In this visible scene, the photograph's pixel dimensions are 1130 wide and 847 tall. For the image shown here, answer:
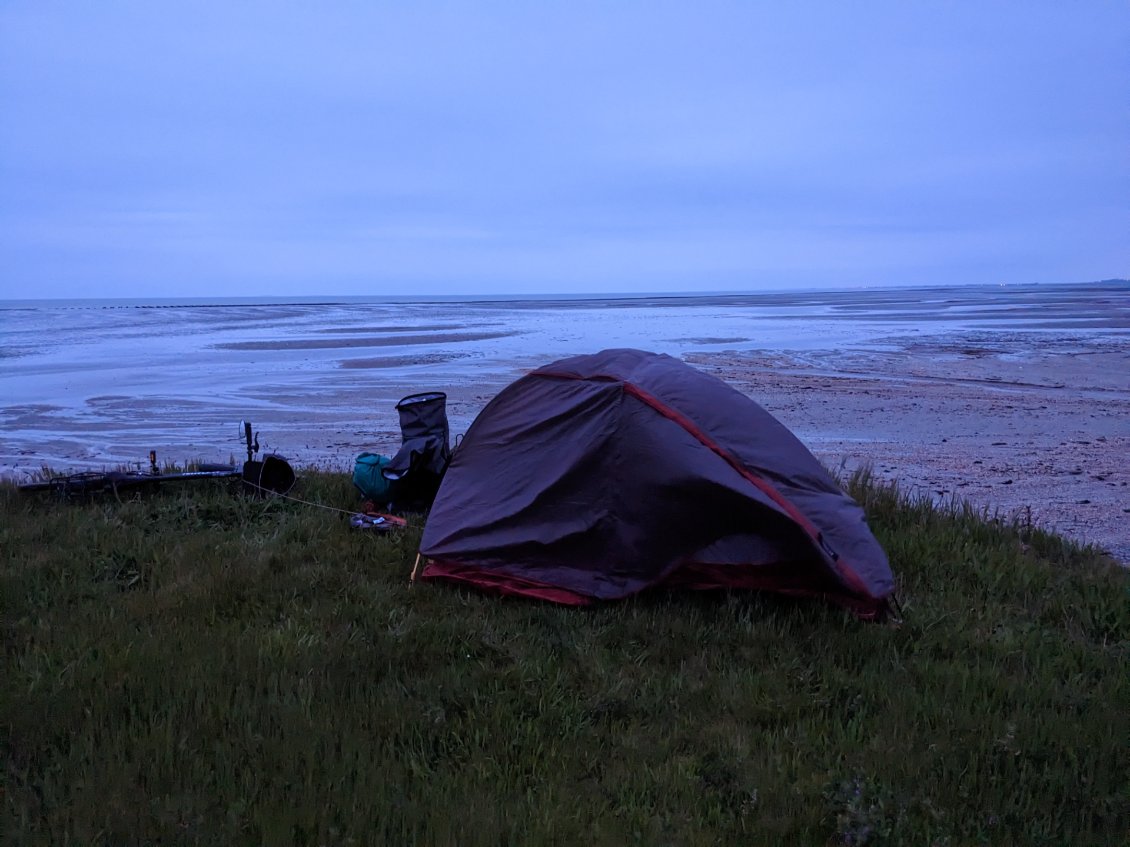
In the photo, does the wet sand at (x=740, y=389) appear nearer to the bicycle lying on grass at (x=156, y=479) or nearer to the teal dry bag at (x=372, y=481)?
the bicycle lying on grass at (x=156, y=479)

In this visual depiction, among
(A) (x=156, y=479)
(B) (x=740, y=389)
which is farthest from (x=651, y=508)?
(B) (x=740, y=389)

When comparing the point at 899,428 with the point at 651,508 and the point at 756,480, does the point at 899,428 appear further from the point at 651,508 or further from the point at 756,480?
the point at 651,508

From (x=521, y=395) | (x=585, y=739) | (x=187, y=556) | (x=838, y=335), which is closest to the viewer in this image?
(x=585, y=739)

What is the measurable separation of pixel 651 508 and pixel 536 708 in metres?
1.64

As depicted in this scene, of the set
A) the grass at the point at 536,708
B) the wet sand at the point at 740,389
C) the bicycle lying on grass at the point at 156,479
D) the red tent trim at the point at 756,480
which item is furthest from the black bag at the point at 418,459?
the wet sand at the point at 740,389

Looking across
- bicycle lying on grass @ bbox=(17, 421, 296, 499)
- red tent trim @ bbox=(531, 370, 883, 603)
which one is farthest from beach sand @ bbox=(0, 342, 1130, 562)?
red tent trim @ bbox=(531, 370, 883, 603)

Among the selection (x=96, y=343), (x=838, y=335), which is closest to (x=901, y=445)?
(x=838, y=335)

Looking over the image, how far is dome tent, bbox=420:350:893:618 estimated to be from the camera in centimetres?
534

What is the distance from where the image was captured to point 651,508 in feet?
18.0

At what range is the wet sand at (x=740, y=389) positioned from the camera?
33.8ft

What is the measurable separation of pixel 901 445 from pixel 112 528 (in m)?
9.66

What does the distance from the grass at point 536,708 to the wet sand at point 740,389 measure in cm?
275

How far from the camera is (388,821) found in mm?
3350

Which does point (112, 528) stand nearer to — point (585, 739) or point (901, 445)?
point (585, 739)
